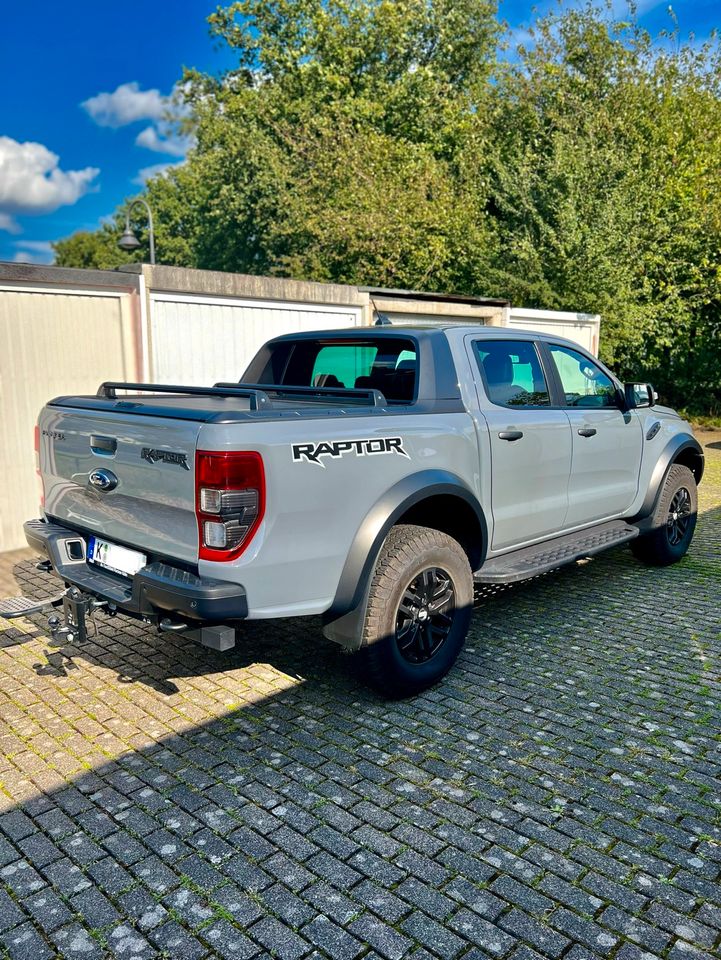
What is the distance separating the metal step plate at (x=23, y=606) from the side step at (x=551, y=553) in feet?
7.42

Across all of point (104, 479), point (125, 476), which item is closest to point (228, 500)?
point (125, 476)

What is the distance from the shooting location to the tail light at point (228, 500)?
298 centimetres

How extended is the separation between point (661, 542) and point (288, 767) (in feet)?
13.4

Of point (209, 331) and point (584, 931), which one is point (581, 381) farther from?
point (209, 331)

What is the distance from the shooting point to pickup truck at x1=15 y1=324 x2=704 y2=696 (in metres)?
3.09

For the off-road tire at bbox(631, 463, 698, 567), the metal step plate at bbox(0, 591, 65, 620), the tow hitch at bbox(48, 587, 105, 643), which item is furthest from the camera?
the off-road tire at bbox(631, 463, 698, 567)

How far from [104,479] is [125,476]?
194mm

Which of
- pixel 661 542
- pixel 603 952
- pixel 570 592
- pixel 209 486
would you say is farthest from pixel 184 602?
pixel 661 542

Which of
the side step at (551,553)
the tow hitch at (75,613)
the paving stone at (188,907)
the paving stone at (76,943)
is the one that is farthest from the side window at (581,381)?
the paving stone at (76,943)

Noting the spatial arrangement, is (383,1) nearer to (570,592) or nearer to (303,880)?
(570,592)

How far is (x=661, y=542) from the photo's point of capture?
620cm

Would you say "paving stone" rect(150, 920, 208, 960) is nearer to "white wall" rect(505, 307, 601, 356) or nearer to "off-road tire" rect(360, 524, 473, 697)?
"off-road tire" rect(360, 524, 473, 697)

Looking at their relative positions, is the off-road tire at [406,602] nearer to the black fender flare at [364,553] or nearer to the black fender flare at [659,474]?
the black fender flare at [364,553]

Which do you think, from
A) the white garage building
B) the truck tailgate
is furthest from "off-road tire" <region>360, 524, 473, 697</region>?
the white garage building
